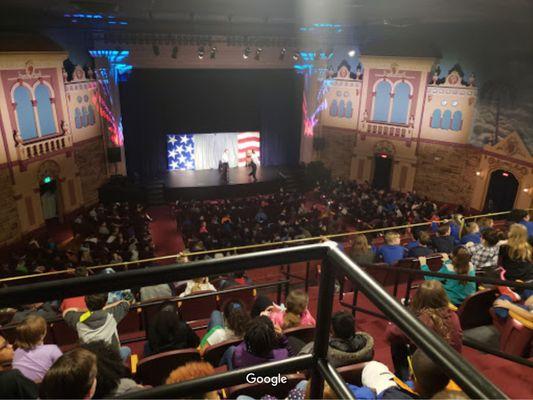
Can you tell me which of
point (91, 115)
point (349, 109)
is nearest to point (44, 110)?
point (91, 115)

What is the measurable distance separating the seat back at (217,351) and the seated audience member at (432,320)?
126 centimetres

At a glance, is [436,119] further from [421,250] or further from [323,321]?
[323,321]

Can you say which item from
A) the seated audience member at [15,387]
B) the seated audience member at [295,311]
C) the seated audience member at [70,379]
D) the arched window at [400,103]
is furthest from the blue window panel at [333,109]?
the seated audience member at [70,379]

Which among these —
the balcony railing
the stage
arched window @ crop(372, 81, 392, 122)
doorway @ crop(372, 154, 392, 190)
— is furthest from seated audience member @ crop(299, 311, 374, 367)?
doorway @ crop(372, 154, 392, 190)

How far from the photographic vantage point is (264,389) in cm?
268

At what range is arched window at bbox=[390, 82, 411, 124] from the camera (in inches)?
700

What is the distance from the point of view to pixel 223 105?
2005 cm

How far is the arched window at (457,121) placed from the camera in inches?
653

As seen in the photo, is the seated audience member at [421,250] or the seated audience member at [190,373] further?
the seated audience member at [421,250]

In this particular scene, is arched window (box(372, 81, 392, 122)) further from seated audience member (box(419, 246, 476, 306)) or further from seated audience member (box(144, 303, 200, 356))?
seated audience member (box(144, 303, 200, 356))

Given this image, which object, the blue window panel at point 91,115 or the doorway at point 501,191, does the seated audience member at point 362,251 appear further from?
the blue window panel at point 91,115

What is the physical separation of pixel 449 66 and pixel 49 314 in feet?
55.1

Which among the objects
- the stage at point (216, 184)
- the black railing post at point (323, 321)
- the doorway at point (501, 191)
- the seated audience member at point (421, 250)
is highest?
the black railing post at point (323, 321)

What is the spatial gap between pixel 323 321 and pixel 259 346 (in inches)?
74.8
